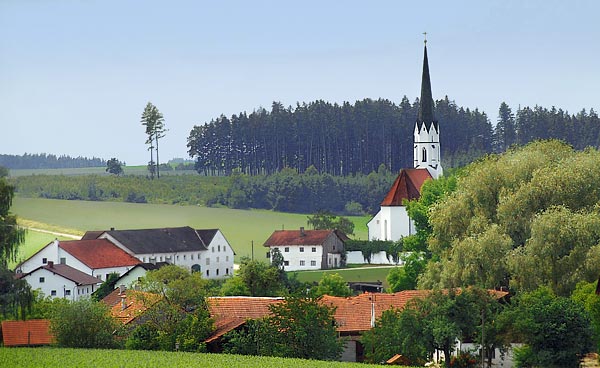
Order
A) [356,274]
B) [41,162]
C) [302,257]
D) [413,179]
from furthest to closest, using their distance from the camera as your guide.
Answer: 1. [413,179]
2. [302,257]
3. [356,274]
4. [41,162]

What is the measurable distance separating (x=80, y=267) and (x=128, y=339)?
33.4 metres

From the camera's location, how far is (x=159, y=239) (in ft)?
294

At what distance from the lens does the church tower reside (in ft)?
348

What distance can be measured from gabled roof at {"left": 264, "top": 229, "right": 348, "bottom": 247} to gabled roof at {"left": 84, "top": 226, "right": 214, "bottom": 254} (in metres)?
6.13

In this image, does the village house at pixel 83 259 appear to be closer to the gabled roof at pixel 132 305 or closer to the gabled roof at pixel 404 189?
the gabled roof at pixel 132 305

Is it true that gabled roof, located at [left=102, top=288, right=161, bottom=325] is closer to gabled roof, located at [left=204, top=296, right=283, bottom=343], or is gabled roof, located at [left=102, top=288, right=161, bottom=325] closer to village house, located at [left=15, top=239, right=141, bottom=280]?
gabled roof, located at [left=204, top=296, right=283, bottom=343]

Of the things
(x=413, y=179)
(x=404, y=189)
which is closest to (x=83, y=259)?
(x=404, y=189)

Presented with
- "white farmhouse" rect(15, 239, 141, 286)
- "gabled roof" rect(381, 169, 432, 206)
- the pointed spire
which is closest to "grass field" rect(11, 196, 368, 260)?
"gabled roof" rect(381, 169, 432, 206)

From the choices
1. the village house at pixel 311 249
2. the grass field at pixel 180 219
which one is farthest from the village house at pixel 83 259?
the village house at pixel 311 249

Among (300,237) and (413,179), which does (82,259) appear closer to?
(300,237)

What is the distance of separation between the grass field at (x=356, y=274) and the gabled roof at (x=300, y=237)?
639 centimetres

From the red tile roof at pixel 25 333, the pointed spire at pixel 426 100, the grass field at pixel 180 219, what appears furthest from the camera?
the pointed spire at pixel 426 100

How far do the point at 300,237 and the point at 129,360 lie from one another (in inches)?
2193

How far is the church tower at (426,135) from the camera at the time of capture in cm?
10619
